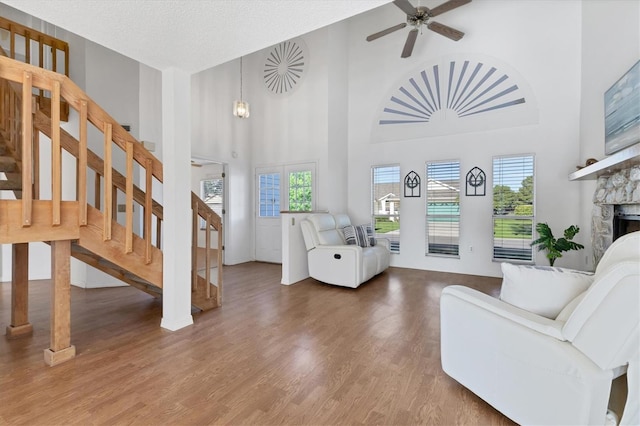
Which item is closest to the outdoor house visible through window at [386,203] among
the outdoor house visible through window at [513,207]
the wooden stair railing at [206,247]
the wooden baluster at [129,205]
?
the outdoor house visible through window at [513,207]

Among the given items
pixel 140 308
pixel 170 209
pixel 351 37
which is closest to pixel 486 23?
pixel 351 37

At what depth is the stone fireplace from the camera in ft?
9.16

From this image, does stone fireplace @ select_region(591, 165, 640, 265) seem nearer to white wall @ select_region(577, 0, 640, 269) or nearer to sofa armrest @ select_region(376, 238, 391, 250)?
white wall @ select_region(577, 0, 640, 269)

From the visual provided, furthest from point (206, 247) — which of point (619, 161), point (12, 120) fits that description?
point (619, 161)

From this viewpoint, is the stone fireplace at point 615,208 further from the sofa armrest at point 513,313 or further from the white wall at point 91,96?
the white wall at point 91,96

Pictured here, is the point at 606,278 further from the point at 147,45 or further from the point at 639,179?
the point at 147,45

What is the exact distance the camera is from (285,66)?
236 inches

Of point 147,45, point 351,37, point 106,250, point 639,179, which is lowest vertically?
point 106,250

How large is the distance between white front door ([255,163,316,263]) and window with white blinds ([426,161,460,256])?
2.20m

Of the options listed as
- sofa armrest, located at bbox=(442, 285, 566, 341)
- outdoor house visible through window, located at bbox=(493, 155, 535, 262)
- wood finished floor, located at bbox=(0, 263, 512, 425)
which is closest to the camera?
sofa armrest, located at bbox=(442, 285, 566, 341)

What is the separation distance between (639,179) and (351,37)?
5.22m

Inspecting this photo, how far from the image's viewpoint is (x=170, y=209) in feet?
8.91

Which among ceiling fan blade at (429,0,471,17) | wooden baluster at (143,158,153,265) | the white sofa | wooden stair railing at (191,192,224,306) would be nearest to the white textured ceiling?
wooden baluster at (143,158,153,265)

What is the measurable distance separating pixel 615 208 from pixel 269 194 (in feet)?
17.4
